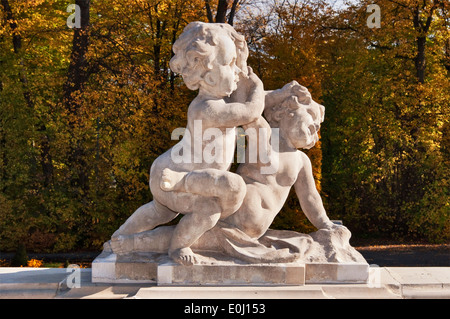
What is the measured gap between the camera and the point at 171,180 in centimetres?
423

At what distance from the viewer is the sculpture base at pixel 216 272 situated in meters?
4.20

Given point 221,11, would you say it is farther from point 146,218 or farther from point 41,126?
point 146,218

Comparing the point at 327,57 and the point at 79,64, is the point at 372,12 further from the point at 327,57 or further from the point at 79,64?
the point at 79,64

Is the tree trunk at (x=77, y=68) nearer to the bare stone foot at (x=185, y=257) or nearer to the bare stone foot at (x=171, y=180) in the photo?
the bare stone foot at (x=171, y=180)

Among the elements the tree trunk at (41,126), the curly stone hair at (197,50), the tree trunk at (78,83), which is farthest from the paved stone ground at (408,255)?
the tree trunk at (41,126)

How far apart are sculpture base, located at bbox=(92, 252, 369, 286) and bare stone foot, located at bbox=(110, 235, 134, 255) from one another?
4cm

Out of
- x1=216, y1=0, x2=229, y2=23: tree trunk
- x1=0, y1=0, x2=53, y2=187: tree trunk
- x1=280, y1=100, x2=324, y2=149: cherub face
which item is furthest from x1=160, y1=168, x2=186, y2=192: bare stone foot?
x1=0, y1=0, x2=53, y2=187: tree trunk

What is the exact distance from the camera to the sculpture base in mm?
4195

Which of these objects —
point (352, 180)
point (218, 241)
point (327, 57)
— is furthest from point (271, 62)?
point (218, 241)

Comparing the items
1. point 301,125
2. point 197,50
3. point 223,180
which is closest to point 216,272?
point 223,180

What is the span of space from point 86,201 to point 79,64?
266cm

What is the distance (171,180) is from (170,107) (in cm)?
613

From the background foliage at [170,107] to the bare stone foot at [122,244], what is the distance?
499cm

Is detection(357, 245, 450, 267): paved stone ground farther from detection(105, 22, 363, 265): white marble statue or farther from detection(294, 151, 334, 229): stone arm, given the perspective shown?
detection(105, 22, 363, 265): white marble statue
